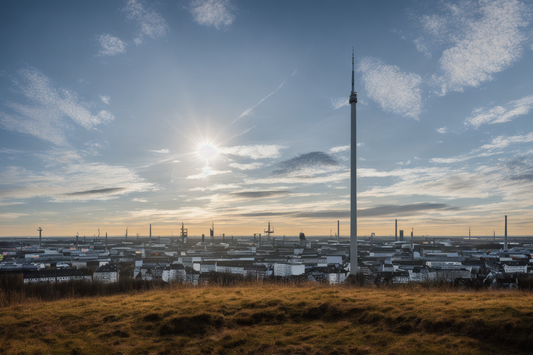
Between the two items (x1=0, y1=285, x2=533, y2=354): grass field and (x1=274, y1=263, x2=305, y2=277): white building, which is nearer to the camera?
(x1=0, y1=285, x2=533, y2=354): grass field

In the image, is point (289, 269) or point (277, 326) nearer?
point (277, 326)

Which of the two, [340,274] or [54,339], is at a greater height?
[54,339]

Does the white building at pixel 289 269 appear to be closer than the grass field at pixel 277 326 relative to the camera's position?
No

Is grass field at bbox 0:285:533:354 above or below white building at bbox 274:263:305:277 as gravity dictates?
above

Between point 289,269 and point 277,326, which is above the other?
point 277,326

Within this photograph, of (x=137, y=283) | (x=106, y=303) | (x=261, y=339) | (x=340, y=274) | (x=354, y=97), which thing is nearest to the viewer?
(x=261, y=339)

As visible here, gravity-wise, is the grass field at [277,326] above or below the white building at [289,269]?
above

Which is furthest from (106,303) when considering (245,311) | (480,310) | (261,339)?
(480,310)

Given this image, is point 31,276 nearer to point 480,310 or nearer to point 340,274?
point 340,274
